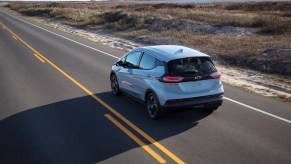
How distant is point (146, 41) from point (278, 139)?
59.8 feet

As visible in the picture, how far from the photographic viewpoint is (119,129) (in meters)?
8.32

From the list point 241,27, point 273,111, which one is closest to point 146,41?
point 241,27

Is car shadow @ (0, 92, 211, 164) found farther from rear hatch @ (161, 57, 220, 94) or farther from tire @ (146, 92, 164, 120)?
rear hatch @ (161, 57, 220, 94)

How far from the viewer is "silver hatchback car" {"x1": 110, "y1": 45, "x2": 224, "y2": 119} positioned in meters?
8.34

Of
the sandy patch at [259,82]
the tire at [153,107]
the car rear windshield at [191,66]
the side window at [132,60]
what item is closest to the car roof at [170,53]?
the car rear windshield at [191,66]

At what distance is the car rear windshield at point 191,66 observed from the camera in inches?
331

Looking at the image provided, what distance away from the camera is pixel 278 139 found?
755 centimetres

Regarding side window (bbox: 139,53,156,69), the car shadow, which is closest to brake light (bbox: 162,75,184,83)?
side window (bbox: 139,53,156,69)

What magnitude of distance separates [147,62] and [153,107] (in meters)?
1.27

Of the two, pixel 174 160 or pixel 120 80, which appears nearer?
pixel 174 160

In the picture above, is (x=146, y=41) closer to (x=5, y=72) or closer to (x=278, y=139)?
(x=5, y=72)

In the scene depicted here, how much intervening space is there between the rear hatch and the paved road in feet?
3.08

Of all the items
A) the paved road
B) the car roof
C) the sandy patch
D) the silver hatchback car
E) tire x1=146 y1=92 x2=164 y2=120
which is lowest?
the sandy patch

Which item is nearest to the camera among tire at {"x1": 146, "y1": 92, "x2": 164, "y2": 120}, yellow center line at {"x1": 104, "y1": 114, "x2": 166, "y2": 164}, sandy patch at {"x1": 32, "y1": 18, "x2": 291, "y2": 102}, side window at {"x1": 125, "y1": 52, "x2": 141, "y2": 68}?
yellow center line at {"x1": 104, "y1": 114, "x2": 166, "y2": 164}
